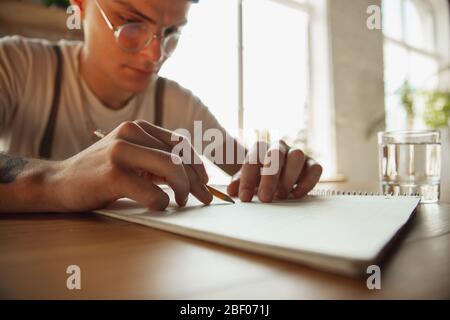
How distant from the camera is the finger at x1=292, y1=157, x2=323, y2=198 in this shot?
546mm

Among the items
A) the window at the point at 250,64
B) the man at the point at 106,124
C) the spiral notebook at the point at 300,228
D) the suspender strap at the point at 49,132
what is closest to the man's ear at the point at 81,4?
the man at the point at 106,124

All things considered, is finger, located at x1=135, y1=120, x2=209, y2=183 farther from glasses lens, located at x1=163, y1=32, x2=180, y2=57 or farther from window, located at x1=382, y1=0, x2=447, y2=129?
window, located at x1=382, y1=0, x2=447, y2=129

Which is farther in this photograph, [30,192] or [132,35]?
[132,35]

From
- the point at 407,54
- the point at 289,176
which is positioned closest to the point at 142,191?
the point at 289,176

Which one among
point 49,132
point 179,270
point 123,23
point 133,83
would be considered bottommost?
point 179,270

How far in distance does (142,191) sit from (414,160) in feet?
1.45

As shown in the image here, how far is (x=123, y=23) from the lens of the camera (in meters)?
0.79

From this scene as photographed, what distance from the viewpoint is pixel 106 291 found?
16cm

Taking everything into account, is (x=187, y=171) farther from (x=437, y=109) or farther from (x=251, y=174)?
(x=437, y=109)

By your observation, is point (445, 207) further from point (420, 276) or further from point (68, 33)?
point (68, 33)

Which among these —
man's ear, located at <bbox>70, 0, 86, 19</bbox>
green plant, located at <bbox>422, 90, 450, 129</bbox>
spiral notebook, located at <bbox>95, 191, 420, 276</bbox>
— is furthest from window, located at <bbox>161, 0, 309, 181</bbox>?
spiral notebook, located at <bbox>95, 191, 420, 276</bbox>

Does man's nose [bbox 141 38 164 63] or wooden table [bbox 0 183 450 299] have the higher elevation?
man's nose [bbox 141 38 164 63]

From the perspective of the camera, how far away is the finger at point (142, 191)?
37 centimetres
